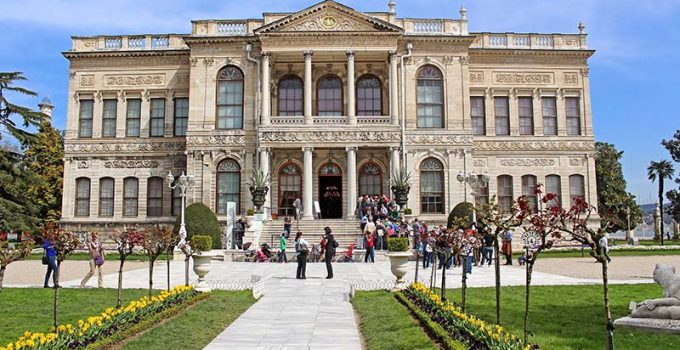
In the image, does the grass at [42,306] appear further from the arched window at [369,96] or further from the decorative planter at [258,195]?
the arched window at [369,96]

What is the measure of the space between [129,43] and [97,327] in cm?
3389

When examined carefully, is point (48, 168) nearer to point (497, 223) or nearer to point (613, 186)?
point (497, 223)

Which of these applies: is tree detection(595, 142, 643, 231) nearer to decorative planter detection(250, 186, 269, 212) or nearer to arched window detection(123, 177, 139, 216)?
decorative planter detection(250, 186, 269, 212)

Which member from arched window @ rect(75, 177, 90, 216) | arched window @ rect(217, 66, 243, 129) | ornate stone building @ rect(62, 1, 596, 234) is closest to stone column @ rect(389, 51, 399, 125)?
ornate stone building @ rect(62, 1, 596, 234)

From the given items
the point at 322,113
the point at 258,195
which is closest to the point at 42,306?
the point at 258,195

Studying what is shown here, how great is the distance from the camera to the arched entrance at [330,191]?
3759 cm

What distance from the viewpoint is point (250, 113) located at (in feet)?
121

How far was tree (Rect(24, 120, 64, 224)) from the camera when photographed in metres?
45.1

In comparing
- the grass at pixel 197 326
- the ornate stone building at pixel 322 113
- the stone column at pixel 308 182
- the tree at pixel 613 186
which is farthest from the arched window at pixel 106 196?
the tree at pixel 613 186

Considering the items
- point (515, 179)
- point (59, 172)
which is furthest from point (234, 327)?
point (59, 172)

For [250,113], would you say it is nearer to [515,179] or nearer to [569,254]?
[515,179]

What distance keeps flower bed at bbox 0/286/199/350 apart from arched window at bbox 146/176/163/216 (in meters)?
26.9

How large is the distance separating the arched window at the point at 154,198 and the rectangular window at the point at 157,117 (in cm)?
295

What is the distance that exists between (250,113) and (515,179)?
54.9 ft
